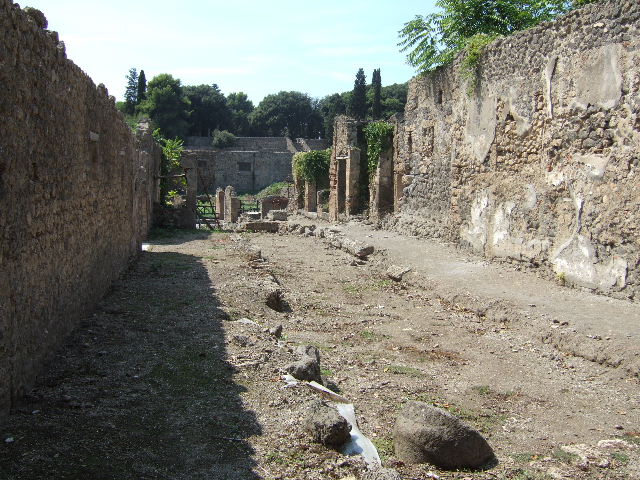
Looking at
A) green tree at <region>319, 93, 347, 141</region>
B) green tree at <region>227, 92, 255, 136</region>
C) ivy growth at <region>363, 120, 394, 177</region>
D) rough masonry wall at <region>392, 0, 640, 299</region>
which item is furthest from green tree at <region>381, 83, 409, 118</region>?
rough masonry wall at <region>392, 0, 640, 299</region>

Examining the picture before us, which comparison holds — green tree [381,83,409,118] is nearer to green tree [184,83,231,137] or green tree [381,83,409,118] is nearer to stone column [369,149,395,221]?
green tree [184,83,231,137]

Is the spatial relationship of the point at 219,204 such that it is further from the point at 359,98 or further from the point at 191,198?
the point at 359,98

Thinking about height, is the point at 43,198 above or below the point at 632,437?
above

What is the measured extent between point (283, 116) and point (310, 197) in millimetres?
46785

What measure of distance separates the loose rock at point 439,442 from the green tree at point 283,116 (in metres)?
69.5

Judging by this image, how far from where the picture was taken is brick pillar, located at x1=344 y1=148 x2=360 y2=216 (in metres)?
22.3

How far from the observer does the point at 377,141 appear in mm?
20266

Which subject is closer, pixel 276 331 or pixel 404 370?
pixel 404 370

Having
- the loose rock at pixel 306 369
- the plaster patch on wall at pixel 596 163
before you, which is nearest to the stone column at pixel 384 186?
the plaster patch on wall at pixel 596 163

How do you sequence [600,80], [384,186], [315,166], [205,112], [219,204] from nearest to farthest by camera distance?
[600,80] → [384,186] → [315,166] → [219,204] → [205,112]

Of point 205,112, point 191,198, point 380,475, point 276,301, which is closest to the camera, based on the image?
point 380,475

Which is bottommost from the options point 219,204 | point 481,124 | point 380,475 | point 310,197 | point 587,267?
point 380,475

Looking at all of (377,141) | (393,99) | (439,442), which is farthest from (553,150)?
(393,99)

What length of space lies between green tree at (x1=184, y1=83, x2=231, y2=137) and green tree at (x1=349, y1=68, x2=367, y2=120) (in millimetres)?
14955
